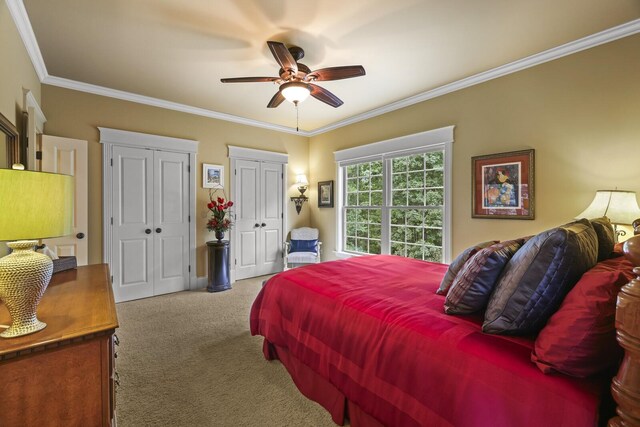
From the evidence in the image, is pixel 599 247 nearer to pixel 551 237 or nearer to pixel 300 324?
pixel 551 237

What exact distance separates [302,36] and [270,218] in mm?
3209

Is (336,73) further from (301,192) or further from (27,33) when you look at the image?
(301,192)

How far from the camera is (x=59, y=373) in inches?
39.7

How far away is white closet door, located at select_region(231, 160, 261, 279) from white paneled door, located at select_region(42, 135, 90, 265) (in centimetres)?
193

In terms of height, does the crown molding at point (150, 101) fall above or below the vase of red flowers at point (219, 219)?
above

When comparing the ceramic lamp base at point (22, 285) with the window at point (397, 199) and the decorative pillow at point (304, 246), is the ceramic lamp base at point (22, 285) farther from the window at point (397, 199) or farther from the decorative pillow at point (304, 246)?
the decorative pillow at point (304, 246)

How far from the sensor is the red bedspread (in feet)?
3.18

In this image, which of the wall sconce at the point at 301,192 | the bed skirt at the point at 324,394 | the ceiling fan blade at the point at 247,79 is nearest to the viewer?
the bed skirt at the point at 324,394

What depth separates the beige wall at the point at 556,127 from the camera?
239cm

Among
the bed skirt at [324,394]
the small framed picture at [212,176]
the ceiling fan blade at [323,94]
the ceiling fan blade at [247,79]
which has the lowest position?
the bed skirt at [324,394]

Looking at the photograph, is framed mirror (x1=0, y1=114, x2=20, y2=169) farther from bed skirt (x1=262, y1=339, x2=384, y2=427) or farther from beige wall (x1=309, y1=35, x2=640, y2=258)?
beige wall (x1=309, y1=35, x2=640, y2=258)

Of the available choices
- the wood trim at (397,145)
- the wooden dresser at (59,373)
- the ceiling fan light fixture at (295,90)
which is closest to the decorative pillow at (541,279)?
the wooden dresser at (59,373)

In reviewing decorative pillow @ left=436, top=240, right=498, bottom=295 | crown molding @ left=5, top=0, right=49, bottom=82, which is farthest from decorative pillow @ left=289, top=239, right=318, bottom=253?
crown molding @ left=5, top=0, right=49, bottom=82

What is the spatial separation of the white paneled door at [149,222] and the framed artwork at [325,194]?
2.26 m
